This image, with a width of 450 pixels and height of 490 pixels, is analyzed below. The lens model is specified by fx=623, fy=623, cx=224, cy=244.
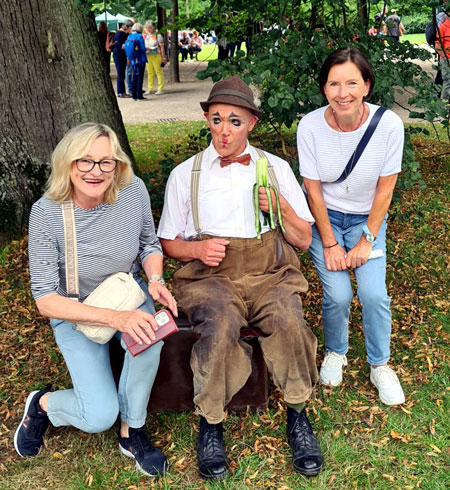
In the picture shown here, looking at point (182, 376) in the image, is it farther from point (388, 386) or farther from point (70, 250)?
point (388, 386)

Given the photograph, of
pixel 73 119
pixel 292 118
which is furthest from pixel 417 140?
pixel 73 119

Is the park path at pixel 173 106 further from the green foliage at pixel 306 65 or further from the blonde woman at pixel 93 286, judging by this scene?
the blonde woman at pixel 93 286

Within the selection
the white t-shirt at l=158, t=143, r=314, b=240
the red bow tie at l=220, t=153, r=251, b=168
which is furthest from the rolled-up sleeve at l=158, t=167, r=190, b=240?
the red bow tie at l=220, t=153, r=251, b=168

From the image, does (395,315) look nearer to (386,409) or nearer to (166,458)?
(386,409)

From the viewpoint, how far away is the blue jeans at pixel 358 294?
338cm

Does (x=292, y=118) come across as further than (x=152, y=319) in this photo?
Yes

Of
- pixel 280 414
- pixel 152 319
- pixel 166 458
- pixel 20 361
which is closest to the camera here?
pixel 152 319

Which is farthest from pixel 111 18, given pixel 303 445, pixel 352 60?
pixel 303 445

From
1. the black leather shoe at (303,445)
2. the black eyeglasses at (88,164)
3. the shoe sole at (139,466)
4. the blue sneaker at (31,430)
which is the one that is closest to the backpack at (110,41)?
the black eyeglasses at (88,164)

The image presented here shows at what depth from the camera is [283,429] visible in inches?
130

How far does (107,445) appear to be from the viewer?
321 centimetres

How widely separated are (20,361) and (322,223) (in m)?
2.11

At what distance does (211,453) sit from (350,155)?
5.61 ft

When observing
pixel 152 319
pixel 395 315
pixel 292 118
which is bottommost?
pixel 395 315
